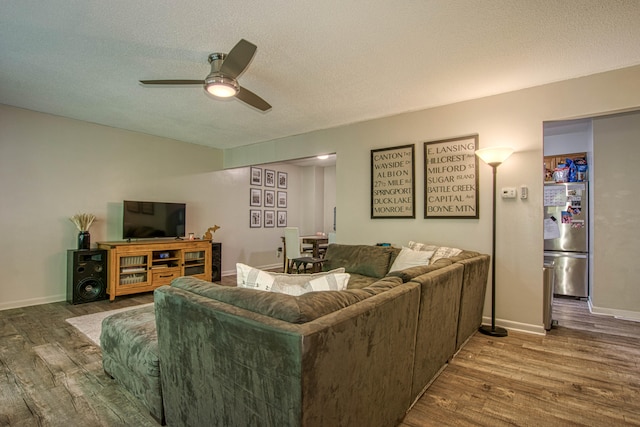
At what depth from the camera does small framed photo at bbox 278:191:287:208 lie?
732 cm

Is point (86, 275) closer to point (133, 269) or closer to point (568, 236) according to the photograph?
point (133, 269)

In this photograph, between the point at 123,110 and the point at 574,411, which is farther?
the point at 123,110

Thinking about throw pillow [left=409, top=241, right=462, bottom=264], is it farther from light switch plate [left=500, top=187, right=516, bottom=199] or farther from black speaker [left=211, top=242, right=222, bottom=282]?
black speaker [left=211, top=242, right=222, bottom=282]

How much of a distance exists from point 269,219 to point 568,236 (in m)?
5.44

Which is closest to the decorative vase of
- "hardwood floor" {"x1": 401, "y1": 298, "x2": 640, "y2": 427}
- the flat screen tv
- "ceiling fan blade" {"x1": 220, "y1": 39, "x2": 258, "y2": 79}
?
the flat screen tv

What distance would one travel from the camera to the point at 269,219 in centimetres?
705

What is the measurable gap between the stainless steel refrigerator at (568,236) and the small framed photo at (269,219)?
204 inches

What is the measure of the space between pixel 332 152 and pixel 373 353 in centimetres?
357

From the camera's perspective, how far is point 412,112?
3.81 meters

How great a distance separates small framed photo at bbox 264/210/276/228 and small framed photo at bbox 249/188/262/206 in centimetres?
31

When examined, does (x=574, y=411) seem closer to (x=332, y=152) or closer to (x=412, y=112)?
(x=412, y=112)

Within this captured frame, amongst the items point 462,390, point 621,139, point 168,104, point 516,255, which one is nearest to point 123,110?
point 168,104

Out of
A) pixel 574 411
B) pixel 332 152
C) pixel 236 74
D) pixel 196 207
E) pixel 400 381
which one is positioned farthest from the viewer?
pixel 196 207

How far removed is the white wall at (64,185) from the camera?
380 cm
